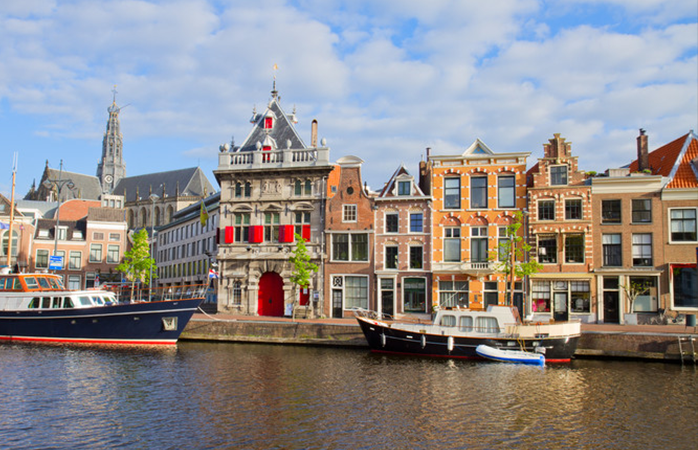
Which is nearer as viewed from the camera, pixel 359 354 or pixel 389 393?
pixel 389 393

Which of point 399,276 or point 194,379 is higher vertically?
point 399,276

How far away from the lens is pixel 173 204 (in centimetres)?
10194

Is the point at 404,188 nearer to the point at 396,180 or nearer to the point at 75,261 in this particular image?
the point at 396,180

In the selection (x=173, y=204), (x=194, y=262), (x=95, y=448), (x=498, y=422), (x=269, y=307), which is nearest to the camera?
(x=95, y=448)

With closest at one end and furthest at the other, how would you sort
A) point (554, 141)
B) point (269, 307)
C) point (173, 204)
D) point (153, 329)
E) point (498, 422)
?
point (498, 422) → point (153, 329) → point (554, 141) → point (269, 307) → point (173, 204)

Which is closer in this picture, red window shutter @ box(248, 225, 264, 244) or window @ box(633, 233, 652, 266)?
window @ box(633, 233, 652, 266)

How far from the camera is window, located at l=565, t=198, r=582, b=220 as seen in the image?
37344mm

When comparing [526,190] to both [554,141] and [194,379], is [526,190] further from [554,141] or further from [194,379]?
[194,379]

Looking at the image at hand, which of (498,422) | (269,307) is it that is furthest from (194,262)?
(498,422)

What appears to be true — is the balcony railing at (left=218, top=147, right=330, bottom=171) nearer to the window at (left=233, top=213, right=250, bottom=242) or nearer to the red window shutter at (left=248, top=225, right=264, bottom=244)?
the window at (left=233, top=213, right=250, bottom=242)

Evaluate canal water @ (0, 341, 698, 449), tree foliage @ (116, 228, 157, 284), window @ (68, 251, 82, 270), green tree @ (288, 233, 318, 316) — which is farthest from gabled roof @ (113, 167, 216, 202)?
canal water @ (0, 341, 698, 449)

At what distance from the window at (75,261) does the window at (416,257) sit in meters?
43.8

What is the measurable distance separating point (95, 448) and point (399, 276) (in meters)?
27.5

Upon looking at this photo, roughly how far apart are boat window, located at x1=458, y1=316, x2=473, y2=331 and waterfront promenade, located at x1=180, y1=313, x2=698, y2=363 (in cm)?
547
